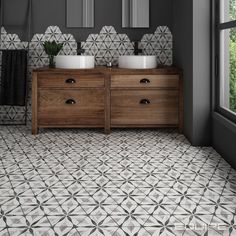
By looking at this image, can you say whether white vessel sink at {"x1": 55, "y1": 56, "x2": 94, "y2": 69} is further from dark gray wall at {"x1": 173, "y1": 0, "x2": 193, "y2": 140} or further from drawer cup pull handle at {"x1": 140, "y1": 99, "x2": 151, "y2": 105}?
dark gray wall at {"x1": 173, "y1": 0, "x2": 193, "y2": 140}

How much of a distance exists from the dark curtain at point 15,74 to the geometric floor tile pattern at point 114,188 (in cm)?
83

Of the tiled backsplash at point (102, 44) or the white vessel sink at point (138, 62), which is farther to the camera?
the tiled backsplash at point (102, 44)

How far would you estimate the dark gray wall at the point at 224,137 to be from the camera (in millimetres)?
2857

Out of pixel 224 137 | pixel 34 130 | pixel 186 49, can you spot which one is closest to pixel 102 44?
pixel 186 49

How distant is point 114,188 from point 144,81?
1817 mm

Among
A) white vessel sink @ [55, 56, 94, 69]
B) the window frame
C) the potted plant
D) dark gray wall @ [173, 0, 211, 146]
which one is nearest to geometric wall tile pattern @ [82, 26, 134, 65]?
the potted plant

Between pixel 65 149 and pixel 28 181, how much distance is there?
88 centimetres

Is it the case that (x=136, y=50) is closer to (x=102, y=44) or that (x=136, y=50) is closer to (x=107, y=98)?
(x=102, y=44)

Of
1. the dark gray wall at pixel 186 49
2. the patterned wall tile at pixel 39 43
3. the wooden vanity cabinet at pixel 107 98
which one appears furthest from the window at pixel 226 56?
the patterned wall tile at pixel 39 43

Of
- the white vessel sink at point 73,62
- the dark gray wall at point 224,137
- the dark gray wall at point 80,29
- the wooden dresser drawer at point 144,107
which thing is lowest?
the dark gray wall at point 224,137

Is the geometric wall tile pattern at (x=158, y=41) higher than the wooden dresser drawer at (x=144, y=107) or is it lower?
higher

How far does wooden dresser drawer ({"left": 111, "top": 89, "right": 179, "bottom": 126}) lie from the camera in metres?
4.04

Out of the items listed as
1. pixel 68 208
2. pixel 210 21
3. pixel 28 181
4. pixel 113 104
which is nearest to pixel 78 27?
pixel 113 104

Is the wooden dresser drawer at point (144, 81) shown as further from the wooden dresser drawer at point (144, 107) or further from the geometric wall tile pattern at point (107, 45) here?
the geometric wall tile pattern at point (107, 45)
